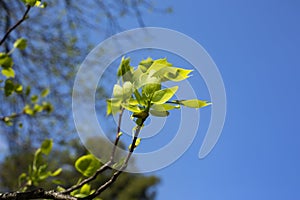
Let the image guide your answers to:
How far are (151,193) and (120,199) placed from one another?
5.83 ft

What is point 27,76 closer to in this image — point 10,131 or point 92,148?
point 10,131

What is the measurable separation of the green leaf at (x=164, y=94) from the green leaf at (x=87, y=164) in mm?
248

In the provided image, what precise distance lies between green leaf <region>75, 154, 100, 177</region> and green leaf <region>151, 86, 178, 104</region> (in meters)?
0.25

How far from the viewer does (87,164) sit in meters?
0.64

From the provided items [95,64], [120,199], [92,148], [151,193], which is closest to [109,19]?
[95,64]

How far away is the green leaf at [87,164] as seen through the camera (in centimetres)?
63

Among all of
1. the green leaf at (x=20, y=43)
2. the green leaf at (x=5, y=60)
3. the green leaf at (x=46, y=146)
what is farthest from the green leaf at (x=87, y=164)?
the green leaf at (x=20, y=43)

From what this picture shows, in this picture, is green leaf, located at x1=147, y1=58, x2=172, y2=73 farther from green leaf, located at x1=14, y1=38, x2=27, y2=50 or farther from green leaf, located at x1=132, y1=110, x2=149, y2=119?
green leaf, located at x1=14, y1=38, x2=27, y2=50

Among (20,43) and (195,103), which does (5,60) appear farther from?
(195,103)

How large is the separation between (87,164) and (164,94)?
0.88 ft

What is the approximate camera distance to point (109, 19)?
3320 mm

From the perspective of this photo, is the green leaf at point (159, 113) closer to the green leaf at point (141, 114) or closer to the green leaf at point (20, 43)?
the green leaf at point (141, 114)

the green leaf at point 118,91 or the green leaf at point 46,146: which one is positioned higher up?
the green leaf at point 118,91

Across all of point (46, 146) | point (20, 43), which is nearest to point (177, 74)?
point (46, 146)
